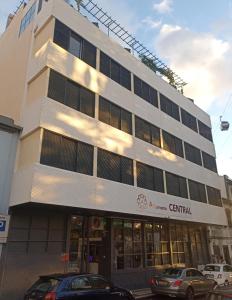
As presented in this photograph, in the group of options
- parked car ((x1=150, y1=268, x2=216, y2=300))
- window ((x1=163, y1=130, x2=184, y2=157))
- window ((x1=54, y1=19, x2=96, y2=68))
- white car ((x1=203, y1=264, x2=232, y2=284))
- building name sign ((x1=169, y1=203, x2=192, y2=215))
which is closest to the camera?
parked car ((x1=150, y1=268, x2=216, y2=300))

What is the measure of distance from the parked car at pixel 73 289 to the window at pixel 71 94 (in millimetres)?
8322

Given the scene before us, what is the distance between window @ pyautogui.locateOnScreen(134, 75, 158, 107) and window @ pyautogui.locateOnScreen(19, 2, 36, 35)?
7861mm

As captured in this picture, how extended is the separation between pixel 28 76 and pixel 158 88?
11.2 m

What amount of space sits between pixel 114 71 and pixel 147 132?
4.74 m

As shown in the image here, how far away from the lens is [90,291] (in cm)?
908

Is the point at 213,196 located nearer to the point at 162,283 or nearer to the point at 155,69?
the point at 155,69

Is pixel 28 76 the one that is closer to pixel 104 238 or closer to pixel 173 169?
pixel 104 238

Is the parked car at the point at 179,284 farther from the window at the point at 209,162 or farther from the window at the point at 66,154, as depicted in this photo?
the window at the point at 209,162

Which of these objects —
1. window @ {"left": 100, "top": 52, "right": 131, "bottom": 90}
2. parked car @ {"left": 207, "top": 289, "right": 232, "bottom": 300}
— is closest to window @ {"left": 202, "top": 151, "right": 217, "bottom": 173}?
window @ {"left": 100, "top": 52, "right": 131, "bottom": 90}

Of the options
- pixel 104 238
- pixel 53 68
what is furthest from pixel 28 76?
pixel 104 238

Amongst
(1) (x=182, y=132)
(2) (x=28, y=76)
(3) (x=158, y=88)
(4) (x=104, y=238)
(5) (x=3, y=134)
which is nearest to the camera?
(5) (x=3, y=134)

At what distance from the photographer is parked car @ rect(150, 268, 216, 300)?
1320cm

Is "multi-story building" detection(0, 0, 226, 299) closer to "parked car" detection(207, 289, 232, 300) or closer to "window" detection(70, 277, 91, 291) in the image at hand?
"window" detection(70, 277, 91, 291)

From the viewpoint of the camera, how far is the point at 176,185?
21.3 m
